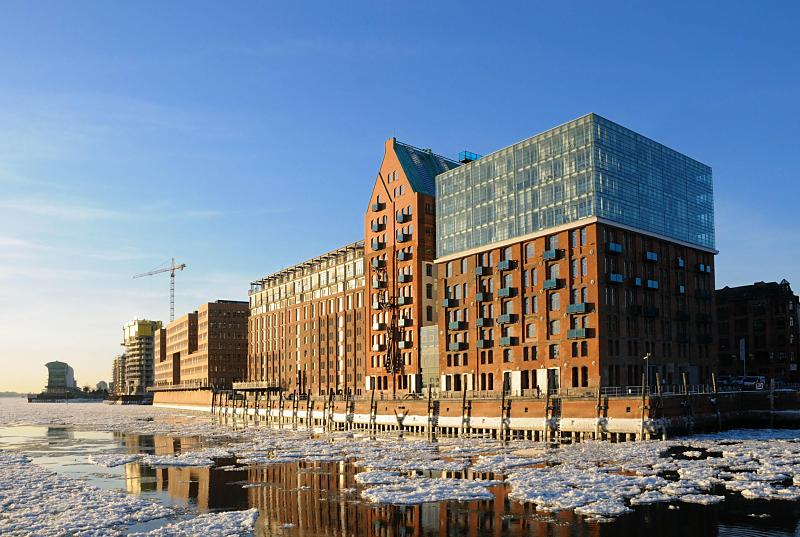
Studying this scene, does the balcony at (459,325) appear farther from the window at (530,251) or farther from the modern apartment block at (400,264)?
the window at (530,251)

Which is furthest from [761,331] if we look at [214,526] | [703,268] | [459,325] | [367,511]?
[214,526]

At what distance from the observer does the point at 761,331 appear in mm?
180125

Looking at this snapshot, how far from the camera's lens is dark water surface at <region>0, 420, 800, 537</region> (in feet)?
137

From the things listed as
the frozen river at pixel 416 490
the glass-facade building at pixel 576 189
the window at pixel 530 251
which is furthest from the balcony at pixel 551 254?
the frozen river at pixel 416 490

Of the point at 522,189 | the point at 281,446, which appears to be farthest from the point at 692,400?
the point at 281,446

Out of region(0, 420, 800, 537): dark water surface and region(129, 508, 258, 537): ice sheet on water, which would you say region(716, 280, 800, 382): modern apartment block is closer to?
region(0, 420, 800, 537): dark water surface

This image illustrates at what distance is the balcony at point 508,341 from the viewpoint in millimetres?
122900

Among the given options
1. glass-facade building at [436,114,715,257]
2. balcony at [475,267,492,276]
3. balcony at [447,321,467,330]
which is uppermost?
glass-facade building at [436,114,715,257]

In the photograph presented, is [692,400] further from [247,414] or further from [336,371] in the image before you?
[247,414]

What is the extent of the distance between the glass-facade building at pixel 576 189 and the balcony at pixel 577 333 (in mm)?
16977

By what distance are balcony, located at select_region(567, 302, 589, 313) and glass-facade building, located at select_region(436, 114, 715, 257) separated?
13274 mm

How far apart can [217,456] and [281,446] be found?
12865mm

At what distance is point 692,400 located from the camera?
102 m

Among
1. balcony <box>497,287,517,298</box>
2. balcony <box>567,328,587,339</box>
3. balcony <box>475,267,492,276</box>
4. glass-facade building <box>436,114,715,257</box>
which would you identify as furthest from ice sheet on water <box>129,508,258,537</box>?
balcony <box>475,267,492,276</box>
